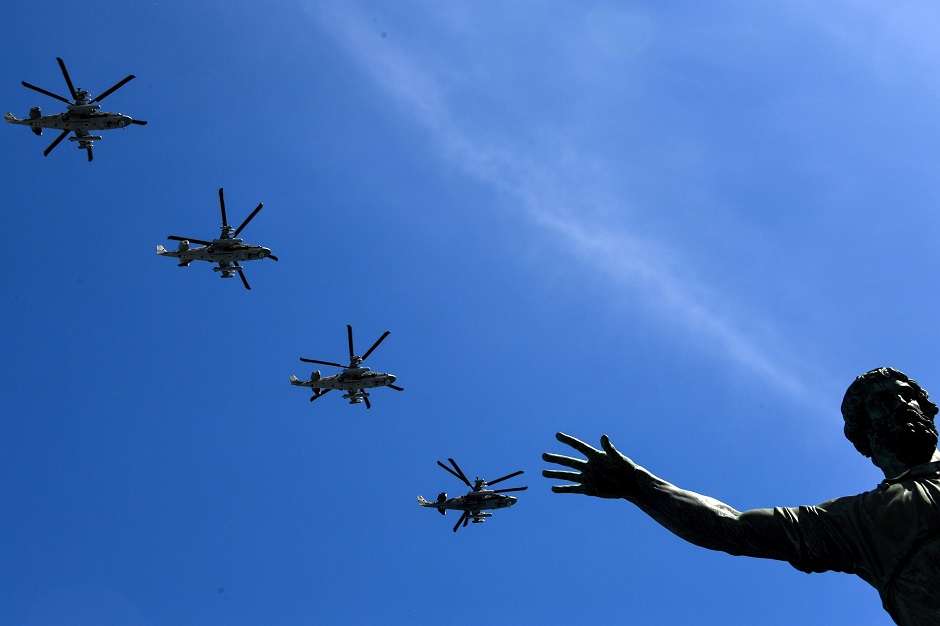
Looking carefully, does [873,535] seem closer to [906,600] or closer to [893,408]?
[906,600]

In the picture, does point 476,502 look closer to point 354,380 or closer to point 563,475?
point 354,380

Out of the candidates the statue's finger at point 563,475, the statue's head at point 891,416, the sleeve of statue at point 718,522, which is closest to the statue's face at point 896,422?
the statue's head at point 891,416

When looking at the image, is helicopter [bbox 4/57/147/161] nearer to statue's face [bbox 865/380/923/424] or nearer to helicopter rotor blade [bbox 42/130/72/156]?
helicopter rotor blade [bbox 42/130/72/156]

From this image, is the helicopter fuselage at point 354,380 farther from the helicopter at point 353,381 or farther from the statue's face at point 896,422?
the statue's face at point 896,422

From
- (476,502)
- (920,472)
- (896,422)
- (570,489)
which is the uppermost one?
Result: (476,502)

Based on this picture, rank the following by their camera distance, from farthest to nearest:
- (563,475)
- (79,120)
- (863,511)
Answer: (79,120) → (563,475) → (863,511)

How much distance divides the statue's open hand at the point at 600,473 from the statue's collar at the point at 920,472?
4.08ft

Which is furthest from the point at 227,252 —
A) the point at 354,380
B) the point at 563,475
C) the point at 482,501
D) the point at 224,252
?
the point at 563,475

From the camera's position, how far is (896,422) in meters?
5.39

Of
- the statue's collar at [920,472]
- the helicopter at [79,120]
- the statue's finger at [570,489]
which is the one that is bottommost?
the statue's finger at [570,489]

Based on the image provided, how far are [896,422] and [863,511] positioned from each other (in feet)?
1.75

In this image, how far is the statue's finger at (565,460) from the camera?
5.60 m

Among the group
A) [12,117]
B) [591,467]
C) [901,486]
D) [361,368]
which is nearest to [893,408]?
[901,486]

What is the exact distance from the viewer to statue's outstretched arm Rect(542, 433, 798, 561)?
17.5 feet
